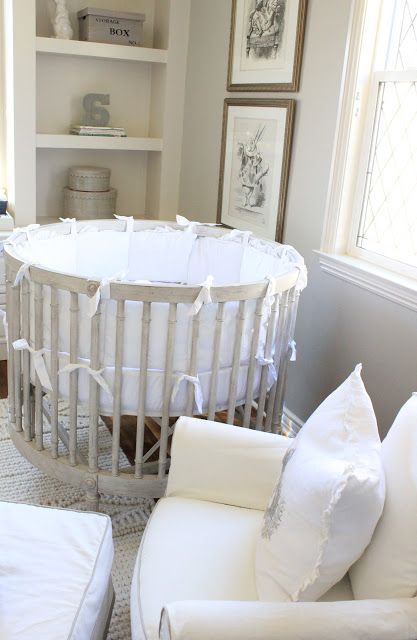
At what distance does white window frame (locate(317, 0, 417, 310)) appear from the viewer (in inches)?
84.7

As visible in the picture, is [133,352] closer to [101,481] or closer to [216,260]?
[101,481]

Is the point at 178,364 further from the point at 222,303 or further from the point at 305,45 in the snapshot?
the point at 305,45

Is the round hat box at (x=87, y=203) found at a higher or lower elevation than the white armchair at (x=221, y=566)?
higher

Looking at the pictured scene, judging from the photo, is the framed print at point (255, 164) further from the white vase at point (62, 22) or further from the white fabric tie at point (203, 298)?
the white fabric tie at point (203, 298)

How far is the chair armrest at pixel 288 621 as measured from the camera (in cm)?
100

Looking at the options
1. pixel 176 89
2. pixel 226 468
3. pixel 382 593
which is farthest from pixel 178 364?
pixel 176 89

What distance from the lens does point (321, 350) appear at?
99.3 inches

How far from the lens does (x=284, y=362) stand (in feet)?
6.98

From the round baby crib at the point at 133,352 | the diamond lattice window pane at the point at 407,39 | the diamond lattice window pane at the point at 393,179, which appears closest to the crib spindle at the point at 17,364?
the round baby crib at the point at 133,352

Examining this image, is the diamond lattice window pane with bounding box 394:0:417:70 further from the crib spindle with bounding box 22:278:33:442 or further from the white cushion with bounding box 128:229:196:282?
the crib spindle with bounding box 22:278:33:442

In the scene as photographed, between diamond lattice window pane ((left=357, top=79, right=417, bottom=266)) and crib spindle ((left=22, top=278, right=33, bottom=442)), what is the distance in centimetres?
125

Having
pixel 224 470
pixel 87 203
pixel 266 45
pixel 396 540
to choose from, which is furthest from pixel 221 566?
pixel 87 203

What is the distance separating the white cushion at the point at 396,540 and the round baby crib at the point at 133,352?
72 centimetres

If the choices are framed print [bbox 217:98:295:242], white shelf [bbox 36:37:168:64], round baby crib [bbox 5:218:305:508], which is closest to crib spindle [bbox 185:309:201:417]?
round baby crib [bbox 5:218:305:508]
